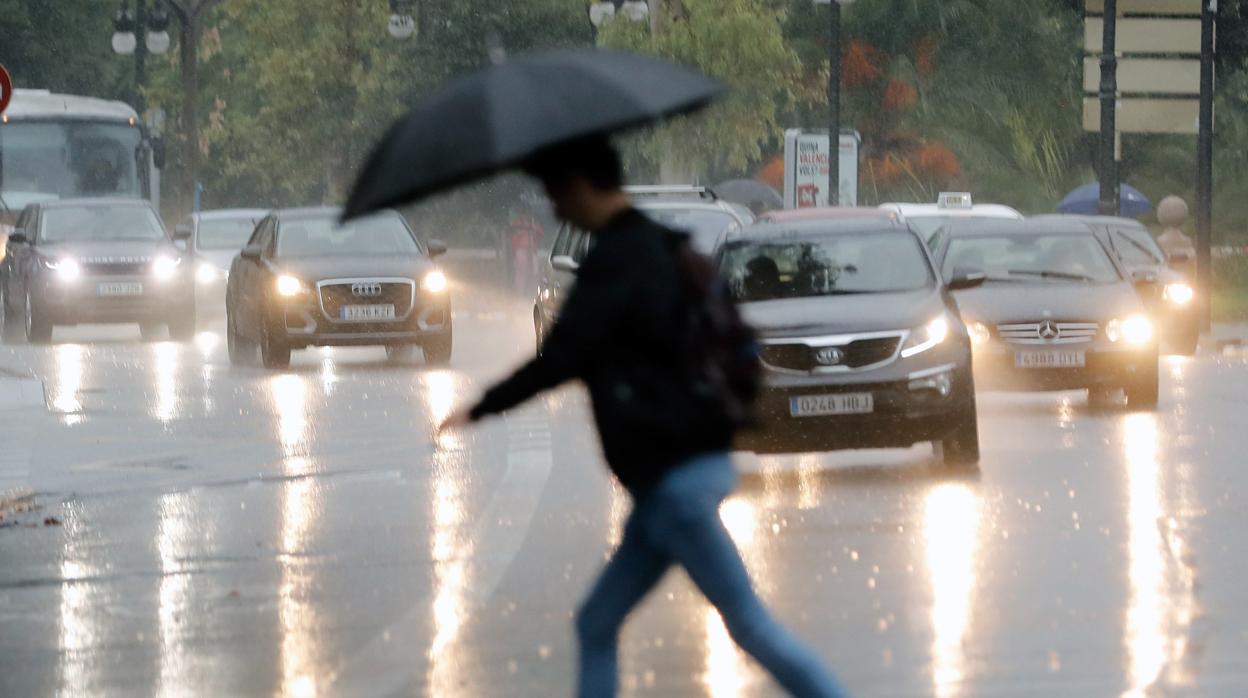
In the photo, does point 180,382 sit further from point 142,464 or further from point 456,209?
point 456,209

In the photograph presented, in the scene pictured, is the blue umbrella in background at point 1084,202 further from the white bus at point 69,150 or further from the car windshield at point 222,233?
the car windshield at point 222,233

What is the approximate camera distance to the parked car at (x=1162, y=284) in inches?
1113

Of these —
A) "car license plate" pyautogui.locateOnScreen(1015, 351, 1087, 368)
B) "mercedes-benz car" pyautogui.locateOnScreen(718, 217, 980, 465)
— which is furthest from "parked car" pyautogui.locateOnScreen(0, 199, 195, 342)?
"mercedes-benz car" pyautogui.locateOnScreen(718, 217, 980, 465)

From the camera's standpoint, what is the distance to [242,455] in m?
16.8

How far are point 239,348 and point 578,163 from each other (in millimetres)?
22972

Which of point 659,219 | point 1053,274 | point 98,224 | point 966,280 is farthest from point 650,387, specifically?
point 98,224

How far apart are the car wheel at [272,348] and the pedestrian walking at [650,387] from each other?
2066 cm

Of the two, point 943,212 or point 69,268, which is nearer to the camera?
point 943,212

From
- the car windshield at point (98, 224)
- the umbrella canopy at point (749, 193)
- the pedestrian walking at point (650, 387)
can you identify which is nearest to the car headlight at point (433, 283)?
the car windshield at point (98, 224)

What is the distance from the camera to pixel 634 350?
5805 mm

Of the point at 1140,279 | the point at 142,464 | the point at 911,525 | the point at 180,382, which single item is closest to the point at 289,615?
the point at 911,525

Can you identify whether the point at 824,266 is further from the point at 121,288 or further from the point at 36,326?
the point at 36,326

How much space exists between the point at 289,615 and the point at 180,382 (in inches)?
593

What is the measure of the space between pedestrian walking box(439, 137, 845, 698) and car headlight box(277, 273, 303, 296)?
67.9ft
